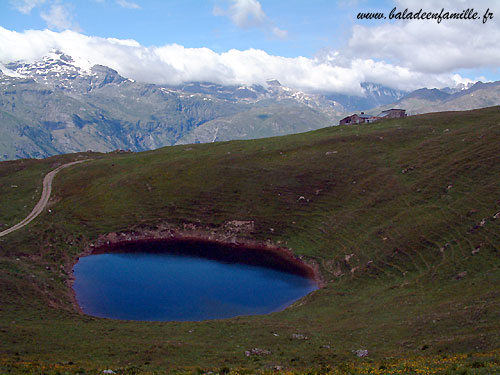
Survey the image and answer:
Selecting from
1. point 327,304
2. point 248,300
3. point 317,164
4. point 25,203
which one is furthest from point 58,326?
point 317,164

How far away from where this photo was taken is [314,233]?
85.6m

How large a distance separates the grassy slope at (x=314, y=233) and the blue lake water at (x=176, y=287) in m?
5.48

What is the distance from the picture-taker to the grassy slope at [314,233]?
124ft

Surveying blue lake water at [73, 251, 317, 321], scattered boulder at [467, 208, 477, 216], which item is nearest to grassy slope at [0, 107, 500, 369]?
scattered boulder at [467, 208, 477, 216]

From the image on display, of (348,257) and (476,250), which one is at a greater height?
(476,250)

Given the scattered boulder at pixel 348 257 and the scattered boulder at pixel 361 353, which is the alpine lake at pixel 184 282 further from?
the scattered boulder at pixel 361 353

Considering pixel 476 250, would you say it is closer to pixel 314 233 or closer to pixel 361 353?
pixel 314 233

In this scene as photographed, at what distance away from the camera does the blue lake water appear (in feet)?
200

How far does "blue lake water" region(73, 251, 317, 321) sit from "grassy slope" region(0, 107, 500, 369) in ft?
18.0

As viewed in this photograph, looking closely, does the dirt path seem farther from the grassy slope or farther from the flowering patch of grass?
the flowering patch of grass

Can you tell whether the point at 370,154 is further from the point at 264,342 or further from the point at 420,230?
the point at 264,342

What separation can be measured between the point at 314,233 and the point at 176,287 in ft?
107

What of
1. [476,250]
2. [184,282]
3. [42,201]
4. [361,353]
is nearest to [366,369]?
[361,353]

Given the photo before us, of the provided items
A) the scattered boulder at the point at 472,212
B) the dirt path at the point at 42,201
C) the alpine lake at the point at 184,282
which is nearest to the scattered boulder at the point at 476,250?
the scattered boulder at the point at 472,212
